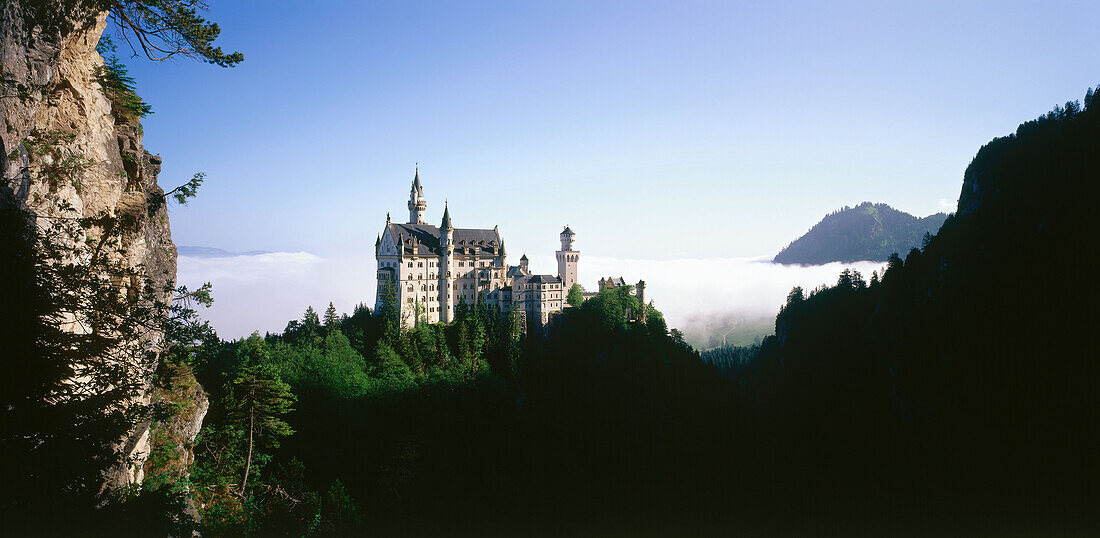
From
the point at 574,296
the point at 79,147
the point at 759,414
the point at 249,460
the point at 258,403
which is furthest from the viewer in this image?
the point at 759,414

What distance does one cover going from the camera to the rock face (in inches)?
535

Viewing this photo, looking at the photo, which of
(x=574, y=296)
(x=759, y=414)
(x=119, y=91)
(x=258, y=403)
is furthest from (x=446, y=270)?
(x=759, y=414)

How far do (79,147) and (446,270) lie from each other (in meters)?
67.6

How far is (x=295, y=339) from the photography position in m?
72.2

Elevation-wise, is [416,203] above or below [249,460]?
above

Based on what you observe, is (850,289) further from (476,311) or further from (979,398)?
→ (476,311)

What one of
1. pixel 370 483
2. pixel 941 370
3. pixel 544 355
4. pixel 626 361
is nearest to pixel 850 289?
pixel 941 370

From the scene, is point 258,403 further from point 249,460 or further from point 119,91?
point 119,91

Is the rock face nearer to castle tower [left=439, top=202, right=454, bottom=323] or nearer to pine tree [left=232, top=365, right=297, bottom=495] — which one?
pine tree [left=232, top=365, right=297, bottom=495]

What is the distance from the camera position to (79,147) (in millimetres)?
16938

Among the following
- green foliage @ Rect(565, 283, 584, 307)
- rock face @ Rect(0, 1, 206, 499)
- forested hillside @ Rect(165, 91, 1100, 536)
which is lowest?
forested hillside @ Rect(165, 91, 1100, 536)

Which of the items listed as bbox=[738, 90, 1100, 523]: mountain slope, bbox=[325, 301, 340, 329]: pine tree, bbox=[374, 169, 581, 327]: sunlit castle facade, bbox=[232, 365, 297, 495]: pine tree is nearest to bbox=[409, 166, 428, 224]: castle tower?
bbox=[374, 169, 581, 327]: sunlit castle facade

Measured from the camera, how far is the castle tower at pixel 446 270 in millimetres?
84688

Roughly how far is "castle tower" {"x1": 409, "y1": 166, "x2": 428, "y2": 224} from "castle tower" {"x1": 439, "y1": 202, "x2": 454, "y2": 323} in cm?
937
